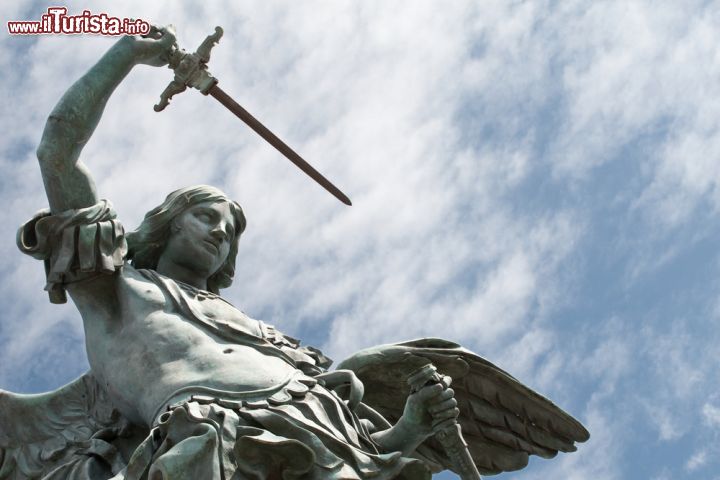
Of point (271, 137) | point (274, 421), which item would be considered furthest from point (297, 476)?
point (271, 137)

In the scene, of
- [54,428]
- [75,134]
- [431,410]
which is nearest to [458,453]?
[431,410]

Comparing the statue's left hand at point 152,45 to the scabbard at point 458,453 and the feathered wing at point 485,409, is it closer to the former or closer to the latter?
the feathered wing at point 485,409

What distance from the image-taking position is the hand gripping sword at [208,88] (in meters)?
10.9

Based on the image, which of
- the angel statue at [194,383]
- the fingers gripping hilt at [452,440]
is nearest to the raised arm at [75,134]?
the angel statue at [194,383]

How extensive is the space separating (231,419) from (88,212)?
199 centimetres

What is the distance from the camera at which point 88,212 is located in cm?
1012

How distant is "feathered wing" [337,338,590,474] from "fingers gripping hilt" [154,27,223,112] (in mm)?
2291

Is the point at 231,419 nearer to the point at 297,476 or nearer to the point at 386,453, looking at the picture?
the point at 297,476

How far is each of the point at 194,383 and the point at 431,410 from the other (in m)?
1.54

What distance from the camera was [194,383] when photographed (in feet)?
30.9

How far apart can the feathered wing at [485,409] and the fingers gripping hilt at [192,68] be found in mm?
2291

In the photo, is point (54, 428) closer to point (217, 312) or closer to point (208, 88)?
point (217, 312)

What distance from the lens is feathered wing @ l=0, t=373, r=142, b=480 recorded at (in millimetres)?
10117

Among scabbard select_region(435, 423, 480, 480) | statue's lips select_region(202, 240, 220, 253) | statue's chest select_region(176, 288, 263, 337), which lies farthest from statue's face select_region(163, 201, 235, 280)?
scabbard select_region(435, 423, 480, 480)
